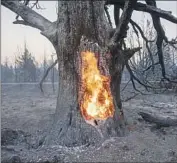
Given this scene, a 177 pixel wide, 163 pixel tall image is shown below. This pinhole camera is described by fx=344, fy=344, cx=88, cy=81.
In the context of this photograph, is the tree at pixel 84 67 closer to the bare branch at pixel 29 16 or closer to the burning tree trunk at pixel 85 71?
the burning tree trunk at pixel 85 71

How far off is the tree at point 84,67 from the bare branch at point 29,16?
0.51 meters

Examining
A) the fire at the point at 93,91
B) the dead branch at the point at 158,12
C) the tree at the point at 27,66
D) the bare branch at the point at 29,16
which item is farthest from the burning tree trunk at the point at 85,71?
the tree at the point at 27,66

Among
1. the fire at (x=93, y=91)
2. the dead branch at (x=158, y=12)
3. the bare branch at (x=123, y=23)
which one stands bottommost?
the fire at (x=93, y=91)

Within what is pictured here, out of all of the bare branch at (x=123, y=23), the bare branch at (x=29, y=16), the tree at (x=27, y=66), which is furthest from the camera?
the tree at (x=27, y=66)

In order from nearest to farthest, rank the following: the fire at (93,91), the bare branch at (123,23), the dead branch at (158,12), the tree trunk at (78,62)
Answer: the bare branch at (123,23)
the tree trunk at (78,62)
the fire at (93,91)
the dead branch at (158,12)

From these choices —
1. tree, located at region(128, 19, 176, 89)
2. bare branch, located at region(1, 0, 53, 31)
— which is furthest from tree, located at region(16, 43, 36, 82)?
bare branch, located at region(1, 0, 53, 31)

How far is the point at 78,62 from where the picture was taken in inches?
290

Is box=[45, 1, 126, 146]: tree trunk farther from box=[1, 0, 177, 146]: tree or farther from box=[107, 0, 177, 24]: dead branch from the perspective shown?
box=[107, 0, 177, 24]: dead branch

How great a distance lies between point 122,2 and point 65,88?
9.79ft

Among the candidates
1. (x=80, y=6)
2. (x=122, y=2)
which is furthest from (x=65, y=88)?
(x=122, y=2)

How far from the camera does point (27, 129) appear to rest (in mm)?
9961

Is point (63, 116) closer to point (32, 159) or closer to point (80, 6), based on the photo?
point (32, 159)

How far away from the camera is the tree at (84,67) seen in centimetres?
725

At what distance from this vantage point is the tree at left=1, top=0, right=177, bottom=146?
725 cm
